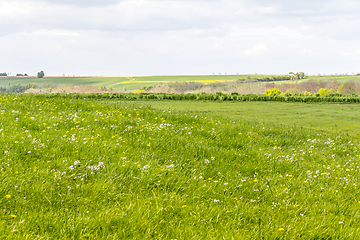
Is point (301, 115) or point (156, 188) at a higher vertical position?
point (156, 188)

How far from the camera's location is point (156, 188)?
586 centimetres

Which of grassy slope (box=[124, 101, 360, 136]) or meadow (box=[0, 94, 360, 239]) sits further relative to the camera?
grassy slope (box=[124, 101, 360, 136])

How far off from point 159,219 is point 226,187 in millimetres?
2124

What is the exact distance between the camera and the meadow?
4293 mm

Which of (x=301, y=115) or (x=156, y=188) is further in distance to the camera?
(x=301, y=115)

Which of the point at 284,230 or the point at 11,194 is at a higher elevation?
the point at 11,194

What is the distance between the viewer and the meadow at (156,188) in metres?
4.29

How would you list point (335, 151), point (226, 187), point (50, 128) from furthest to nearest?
1. point (335, 151)
2. point (50, 128)
3. point (226, 187)

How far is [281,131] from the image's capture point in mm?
13953

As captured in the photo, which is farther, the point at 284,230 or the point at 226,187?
the point at 226,187

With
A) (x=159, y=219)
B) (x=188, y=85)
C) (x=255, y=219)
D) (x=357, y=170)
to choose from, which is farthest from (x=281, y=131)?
(x=188, y=85)

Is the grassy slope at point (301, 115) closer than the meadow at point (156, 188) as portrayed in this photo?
No

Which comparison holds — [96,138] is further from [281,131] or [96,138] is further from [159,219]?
[281,131]

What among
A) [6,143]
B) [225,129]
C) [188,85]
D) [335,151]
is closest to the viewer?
[6,143]
